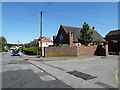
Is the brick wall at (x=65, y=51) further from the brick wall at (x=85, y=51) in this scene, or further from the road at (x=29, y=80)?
the road at (x=29, y=80)

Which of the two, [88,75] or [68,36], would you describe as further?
[68,36]

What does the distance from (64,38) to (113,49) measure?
13.4m

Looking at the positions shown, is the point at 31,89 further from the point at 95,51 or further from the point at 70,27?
the point at 70,27

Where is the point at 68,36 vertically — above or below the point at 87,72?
above

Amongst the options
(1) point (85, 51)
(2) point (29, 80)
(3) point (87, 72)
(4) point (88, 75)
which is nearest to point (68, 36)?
(1) point (85, 51)

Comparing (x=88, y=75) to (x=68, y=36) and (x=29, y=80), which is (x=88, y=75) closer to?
(x=29, y=80)

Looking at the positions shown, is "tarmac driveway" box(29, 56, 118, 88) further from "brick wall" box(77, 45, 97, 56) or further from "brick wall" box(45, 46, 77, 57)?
"brick wall" box(77, 45, 97, 56)

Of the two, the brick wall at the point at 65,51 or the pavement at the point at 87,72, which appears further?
the brick wall at the point at 65,51

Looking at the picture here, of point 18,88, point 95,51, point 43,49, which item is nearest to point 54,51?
point 43,49

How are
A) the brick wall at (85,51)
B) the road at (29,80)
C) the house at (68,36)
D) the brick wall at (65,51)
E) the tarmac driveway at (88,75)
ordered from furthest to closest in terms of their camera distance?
the house at (68,36) → the brick wall at (85,51) → the brick wall at (65,51) → the tarmac driveway at (88,75) → the road at (29,80)

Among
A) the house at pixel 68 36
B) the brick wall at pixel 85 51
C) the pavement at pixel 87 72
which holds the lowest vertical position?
the pavement at pixel 87 72

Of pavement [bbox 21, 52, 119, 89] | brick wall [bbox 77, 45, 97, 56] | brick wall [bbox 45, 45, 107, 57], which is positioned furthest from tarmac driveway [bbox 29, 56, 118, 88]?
brick wall [bbox 77, 45, 97, 56]

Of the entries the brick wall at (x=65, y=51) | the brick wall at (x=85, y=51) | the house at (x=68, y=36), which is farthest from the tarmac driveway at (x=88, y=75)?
the house at (x=68, y=36)

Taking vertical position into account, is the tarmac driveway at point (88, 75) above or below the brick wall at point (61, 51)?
below
